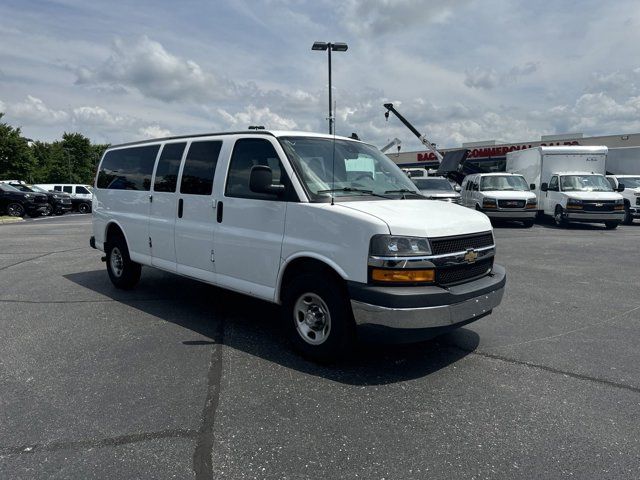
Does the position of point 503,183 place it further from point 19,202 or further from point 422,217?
point 19,202

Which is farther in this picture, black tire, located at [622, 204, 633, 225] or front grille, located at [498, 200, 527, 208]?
black tire, located at [622, 204, 633, 225]

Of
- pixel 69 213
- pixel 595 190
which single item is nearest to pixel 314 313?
pixel 595 190

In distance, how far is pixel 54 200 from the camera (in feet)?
92.5

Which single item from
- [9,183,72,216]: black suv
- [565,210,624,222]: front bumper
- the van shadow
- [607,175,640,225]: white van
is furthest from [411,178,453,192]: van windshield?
[9,183,72,216]: black suv

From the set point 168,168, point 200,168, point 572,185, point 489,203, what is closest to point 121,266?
point 168,168

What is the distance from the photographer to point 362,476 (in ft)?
8.95

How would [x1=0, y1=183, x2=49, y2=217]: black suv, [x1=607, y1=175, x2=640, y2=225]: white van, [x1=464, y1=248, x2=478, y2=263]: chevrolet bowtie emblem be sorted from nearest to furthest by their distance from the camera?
[x1=464, y1=248, x2=478, y2=263]: chevrolet bowtie emblem < [x1=607, y1=175, x2=640, y2=225]: white van < [x1=0, y1=183, x2=49, y2=217]: black suv

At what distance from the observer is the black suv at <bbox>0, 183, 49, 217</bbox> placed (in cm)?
2562

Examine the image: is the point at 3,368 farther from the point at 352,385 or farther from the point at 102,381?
the point at 352,385

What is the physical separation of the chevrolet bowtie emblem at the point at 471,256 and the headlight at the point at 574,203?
14935 millimetres

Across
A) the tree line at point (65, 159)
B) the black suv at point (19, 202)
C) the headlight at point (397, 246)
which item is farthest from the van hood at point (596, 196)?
the tree line at point (65, 159)

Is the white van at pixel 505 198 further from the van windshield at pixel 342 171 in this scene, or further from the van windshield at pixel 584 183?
the van windshield at pixel 342 171

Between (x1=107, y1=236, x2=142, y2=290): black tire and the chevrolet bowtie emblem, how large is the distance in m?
4.73

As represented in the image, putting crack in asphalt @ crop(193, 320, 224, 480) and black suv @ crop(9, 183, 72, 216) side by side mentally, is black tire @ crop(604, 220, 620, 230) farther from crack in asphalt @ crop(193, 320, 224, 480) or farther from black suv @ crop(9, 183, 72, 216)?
black suv @ crop(9, 183, 72, 216)
